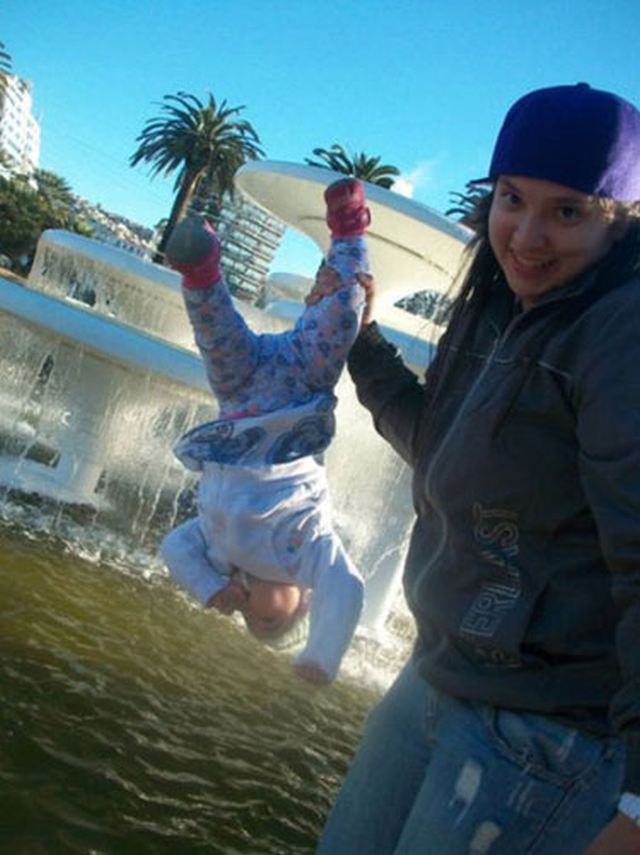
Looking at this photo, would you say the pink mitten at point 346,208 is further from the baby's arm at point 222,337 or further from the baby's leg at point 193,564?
the baby's leg at point 193,564

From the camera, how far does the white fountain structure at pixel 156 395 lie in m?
7.25

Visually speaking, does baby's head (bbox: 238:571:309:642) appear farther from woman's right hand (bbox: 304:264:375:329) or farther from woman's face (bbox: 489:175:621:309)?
woman's face (bbox: 489:175:621:309)

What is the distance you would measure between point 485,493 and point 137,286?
9695 mm

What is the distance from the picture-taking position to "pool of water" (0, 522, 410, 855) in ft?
10.6

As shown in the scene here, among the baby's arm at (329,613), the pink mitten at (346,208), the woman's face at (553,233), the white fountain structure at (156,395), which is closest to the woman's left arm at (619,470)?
the woman's face at (553,233)

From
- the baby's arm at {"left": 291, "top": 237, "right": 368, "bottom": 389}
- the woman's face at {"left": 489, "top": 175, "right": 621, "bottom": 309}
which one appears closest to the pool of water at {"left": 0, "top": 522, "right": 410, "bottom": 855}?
the baby's arm at {"left": 291, "top": 237, "right": 368, "bottom": 389}

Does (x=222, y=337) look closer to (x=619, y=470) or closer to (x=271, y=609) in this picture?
(x=271, y=609)

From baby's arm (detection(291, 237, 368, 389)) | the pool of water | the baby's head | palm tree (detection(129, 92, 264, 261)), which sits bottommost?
the pool of water

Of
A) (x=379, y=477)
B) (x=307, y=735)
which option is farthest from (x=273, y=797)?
(x=379, y=477)

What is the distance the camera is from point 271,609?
2348 mm

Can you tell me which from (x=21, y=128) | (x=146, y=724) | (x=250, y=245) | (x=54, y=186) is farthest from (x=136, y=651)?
(x=21, y=128)

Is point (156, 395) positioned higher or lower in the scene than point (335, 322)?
lower

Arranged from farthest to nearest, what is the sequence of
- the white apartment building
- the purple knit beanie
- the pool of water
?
the white apartment building
the pool of water
the purple knit beanie

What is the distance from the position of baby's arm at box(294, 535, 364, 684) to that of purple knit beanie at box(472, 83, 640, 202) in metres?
1.10
